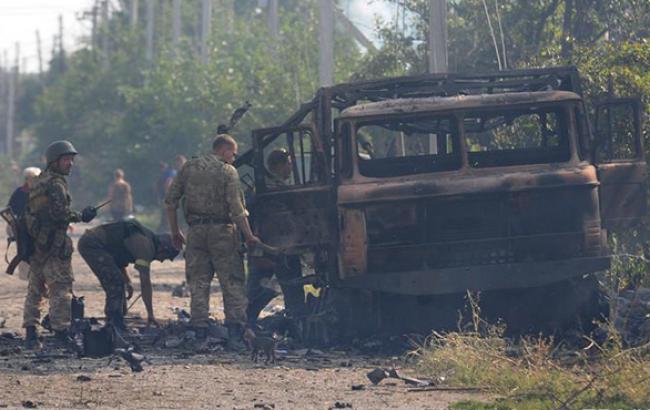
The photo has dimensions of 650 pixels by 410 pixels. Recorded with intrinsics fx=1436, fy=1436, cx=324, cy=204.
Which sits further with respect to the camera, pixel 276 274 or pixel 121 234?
pixel 276 274

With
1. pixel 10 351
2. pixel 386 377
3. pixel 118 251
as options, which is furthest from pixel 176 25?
pixel 386 377

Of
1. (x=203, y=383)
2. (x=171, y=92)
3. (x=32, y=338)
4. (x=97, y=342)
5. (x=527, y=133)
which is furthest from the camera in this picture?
(x=171, y=92)

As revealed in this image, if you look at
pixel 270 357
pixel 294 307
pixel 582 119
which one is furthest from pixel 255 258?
pixel 582 119

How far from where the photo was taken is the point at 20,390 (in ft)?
31.5

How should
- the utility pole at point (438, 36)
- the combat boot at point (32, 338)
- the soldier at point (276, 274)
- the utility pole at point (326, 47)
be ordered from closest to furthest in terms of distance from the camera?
the combat boot at point (32, 338) < the soldier at point (276, 274) < the utility pole at point (438, 36) < the utility pole at point (326, 47)

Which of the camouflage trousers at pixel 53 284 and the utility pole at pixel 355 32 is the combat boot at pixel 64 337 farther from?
the utility pole at pixel 355 32

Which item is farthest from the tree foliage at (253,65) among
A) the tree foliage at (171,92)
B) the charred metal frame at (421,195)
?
the charred metal frame at (421,195)

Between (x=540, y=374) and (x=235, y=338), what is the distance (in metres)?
3.86

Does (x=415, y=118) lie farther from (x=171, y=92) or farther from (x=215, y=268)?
(x=171, y=92)

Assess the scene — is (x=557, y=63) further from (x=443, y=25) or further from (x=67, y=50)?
(x=67, y=50)

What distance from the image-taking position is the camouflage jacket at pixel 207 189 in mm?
12297

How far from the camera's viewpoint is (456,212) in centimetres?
1188

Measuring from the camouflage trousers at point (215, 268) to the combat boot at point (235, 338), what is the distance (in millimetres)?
45

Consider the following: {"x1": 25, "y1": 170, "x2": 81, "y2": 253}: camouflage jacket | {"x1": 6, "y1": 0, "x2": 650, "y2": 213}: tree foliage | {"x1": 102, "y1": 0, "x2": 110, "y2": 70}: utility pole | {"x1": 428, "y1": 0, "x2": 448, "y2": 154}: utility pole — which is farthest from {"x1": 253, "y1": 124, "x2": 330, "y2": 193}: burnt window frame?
{"x1": 102, "y1": 0, "x2": 110, "y2": 70}: utility pole
